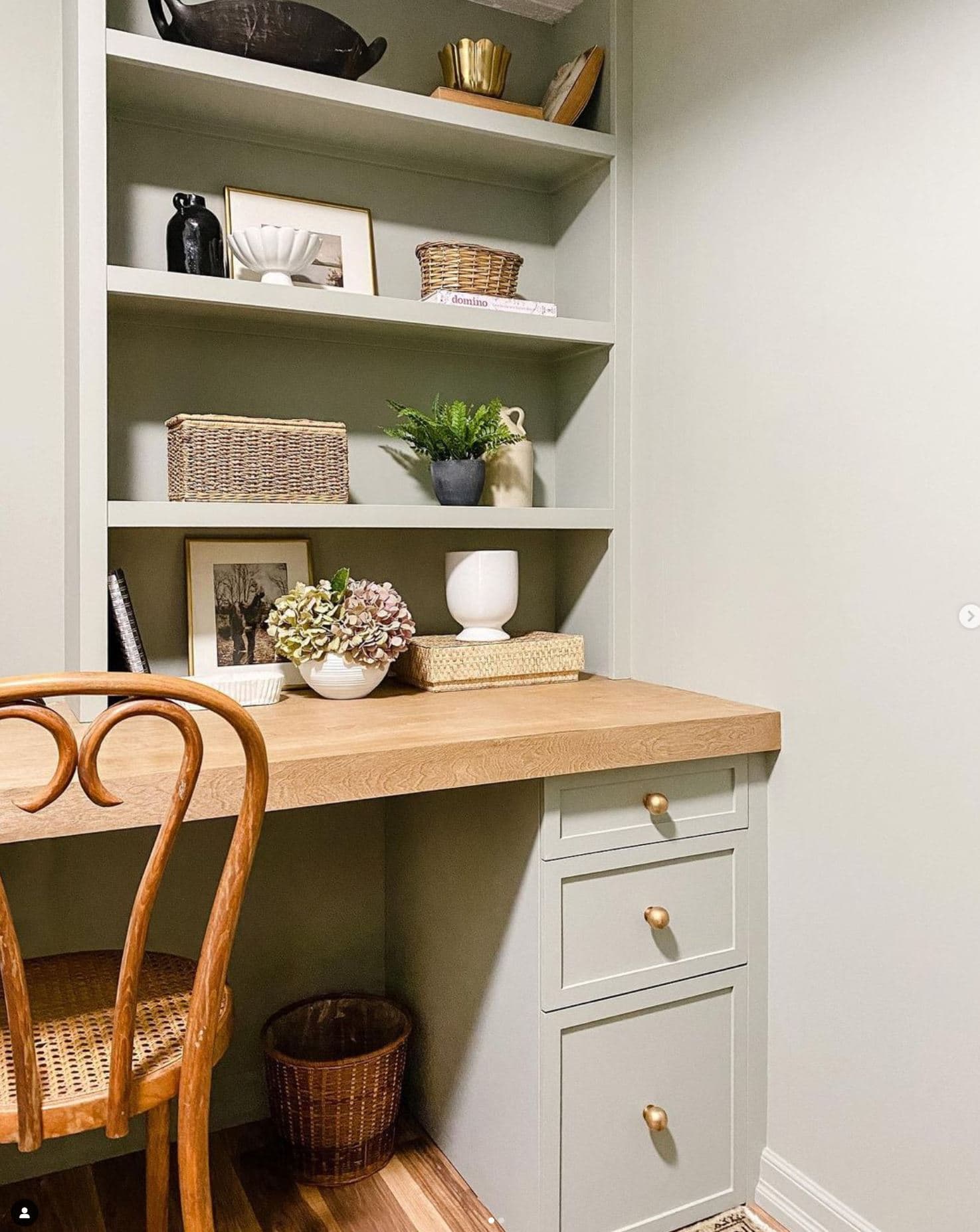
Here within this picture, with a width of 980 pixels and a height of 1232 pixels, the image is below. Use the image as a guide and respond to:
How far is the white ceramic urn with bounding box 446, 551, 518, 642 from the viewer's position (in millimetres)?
2125

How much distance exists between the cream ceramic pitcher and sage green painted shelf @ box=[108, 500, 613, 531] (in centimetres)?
13

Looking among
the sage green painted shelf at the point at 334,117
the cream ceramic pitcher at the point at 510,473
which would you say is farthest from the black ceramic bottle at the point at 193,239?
the cream ceramic pitcher at the point at 510,473

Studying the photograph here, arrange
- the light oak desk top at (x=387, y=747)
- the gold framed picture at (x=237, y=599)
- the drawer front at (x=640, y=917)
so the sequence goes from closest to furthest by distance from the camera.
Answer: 1. the light oak desk top at (x=387, y=747)
2. the drawer front at (x=640, y=917)
3. the gold framed picture at (x=237, y=599)

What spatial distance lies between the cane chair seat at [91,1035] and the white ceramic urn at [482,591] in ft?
2.95

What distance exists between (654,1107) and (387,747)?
2.63 feet

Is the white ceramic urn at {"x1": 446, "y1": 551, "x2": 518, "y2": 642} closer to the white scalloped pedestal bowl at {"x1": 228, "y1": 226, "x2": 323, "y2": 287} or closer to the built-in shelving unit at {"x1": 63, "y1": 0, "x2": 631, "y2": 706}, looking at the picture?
the built-in shelving unit at {"x1": 63, "y1": 0, "x2": 631, "y2": 706}

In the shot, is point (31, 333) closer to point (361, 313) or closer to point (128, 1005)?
point (361, 313)

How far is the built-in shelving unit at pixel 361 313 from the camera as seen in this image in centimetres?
177

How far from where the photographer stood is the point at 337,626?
6.34 ft

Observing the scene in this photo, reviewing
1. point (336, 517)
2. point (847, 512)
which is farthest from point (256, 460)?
point (847, 512)

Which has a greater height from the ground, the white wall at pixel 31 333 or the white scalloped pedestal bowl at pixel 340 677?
the white wall at pixel 31 333

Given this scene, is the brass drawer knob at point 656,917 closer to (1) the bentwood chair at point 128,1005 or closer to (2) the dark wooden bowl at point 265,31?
(1) the bentwood chair at point 128,1005

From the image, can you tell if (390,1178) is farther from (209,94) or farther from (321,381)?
(209,94)

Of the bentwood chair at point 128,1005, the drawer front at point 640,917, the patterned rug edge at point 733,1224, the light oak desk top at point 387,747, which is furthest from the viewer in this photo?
the patterned rug edge at point 733,1224
